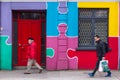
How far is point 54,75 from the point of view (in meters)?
15.9

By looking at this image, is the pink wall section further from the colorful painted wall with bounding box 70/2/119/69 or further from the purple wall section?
the purple wall section

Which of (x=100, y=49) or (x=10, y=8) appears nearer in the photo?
(x=100, y=49)

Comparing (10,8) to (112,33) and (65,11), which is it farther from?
(112,33)

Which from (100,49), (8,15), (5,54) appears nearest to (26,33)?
(8,15)

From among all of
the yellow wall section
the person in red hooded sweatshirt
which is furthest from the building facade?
the person in red hooded sweatshirt

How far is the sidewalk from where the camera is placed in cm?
1509

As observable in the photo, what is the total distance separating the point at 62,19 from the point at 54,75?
2650 mm

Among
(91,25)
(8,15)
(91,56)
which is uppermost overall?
(8,15)

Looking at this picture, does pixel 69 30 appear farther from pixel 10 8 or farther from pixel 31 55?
pixel 10 8

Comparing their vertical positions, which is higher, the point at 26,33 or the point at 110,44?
the point at 26,33

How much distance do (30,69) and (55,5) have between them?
301 cm

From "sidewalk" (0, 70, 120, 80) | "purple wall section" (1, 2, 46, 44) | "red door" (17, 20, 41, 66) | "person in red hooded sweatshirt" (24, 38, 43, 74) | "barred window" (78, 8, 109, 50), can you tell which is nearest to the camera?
"sidewalk" (0, 70, 120, 80)

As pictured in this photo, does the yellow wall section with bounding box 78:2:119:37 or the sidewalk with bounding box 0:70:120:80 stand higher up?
the yellow wall section with bounding box 78:2:119:37

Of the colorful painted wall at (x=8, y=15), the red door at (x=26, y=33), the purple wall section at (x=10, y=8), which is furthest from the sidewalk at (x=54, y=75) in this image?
the purple wall section at (x=10, y=8)
